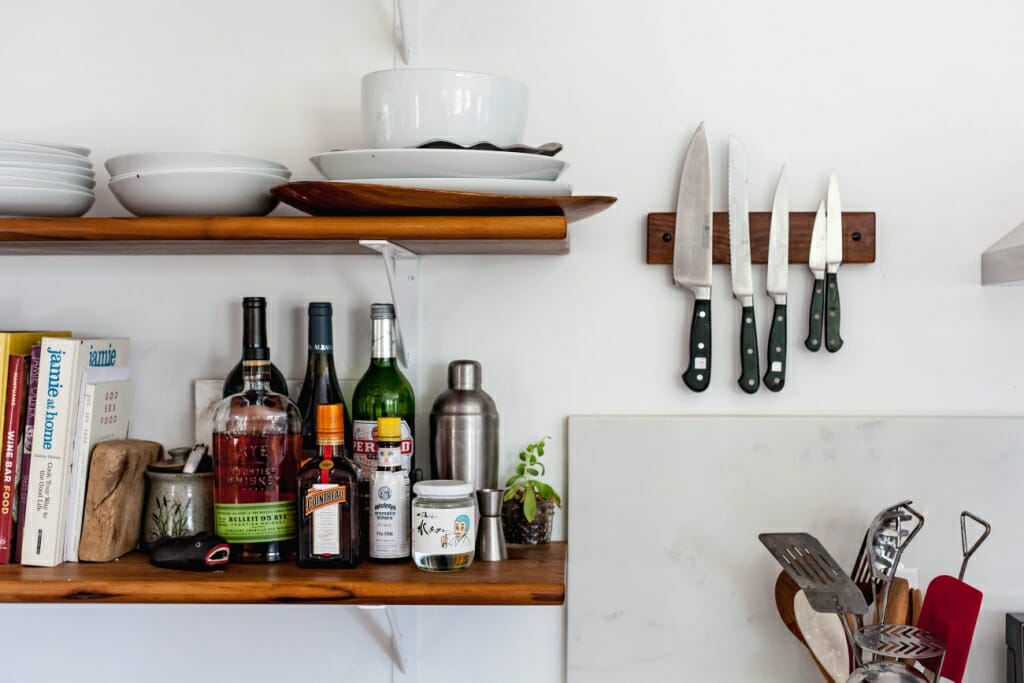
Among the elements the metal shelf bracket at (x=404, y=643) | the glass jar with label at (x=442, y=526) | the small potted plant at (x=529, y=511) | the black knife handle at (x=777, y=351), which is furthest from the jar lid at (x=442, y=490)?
the black knife handle at (x=777, y=351)

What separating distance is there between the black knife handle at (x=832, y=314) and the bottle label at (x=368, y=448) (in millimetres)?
594

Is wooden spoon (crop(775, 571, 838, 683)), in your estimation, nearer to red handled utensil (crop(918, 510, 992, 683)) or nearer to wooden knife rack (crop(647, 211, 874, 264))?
red handled utensil (crop(918, 510, 992, 683))

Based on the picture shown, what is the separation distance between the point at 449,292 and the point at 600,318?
0.22 metres

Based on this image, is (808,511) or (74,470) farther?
(808,511)

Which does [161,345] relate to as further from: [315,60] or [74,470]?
[315,60]

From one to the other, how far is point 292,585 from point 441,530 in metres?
0.18

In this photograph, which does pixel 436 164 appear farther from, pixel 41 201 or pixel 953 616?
pixel 953 616

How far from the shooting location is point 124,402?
1353mm

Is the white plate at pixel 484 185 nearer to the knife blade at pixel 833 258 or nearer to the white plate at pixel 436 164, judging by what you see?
the white plate at pixel 436 164

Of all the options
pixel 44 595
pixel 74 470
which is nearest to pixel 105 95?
pixel 74 470

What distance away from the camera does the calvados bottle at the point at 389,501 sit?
1.18 meters

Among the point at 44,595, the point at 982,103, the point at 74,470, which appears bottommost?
the point at 44,595

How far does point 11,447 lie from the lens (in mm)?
1238

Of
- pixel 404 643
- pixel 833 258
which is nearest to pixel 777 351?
pixel 833 258
